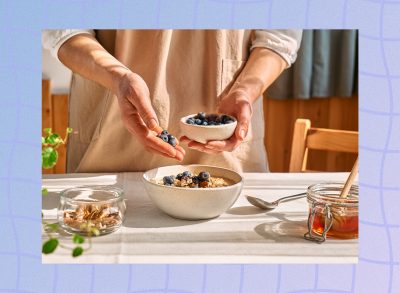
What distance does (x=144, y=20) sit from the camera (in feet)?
2.80

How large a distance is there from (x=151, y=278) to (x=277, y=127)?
40cm

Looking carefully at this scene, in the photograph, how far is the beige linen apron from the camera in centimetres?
96

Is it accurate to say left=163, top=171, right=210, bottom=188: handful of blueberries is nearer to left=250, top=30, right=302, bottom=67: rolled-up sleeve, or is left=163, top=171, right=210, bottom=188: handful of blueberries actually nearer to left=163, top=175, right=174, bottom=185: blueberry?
left=163, top=175, right=174, bottom=185: blueberry

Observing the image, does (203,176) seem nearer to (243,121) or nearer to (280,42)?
(243,121)

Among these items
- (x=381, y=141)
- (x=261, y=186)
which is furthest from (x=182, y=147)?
(x=381, y=141)

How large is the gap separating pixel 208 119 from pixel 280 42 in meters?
0.18

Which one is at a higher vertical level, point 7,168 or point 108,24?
point 108,24

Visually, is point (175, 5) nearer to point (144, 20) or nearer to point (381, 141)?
point (144, 20)

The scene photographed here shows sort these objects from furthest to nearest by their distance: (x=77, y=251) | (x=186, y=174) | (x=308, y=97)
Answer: (x=308, y=97) → (x=186, y=174) → (x=77, y=251)

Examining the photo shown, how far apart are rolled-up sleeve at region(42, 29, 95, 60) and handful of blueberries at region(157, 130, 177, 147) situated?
185 millimetres

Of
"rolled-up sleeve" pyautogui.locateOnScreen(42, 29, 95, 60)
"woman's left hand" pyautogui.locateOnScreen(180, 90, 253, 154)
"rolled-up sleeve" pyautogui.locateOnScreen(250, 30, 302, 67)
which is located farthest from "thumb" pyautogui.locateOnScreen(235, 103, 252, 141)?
"rolled-up sleeve" pyautogui.locateOnScreen(42, 29, 95, 60)

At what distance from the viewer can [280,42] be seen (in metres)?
0.99

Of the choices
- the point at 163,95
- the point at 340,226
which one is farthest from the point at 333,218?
the point at 163,95

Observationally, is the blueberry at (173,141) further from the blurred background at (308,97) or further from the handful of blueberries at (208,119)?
the blurred background at (308,97)
